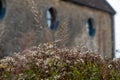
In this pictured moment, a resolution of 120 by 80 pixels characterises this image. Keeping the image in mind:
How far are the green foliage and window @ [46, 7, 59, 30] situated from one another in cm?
1505

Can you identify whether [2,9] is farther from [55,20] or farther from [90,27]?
[90,27]

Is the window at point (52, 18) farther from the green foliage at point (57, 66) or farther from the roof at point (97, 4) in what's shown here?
the green foliage at point (57, 66)

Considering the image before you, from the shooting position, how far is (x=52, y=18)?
1956cm

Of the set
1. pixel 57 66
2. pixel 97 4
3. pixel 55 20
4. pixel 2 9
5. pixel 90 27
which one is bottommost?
pixel 90 27

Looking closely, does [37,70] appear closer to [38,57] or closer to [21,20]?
[38,57]

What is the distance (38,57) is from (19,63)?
171mm

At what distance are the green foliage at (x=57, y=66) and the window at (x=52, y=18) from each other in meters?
15.1

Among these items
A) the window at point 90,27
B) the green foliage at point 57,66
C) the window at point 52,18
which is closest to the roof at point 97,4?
the window at point 90,27

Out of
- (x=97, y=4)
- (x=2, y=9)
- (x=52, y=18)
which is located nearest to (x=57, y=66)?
(x=2, y=9)

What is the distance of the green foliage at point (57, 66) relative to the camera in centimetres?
372

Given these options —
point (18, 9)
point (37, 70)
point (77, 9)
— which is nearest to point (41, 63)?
point (37, 70)

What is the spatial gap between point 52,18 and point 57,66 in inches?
624

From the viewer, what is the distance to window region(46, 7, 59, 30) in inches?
754

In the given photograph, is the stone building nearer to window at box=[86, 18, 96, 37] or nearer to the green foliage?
window at box=[86, 18, 96, 37]
